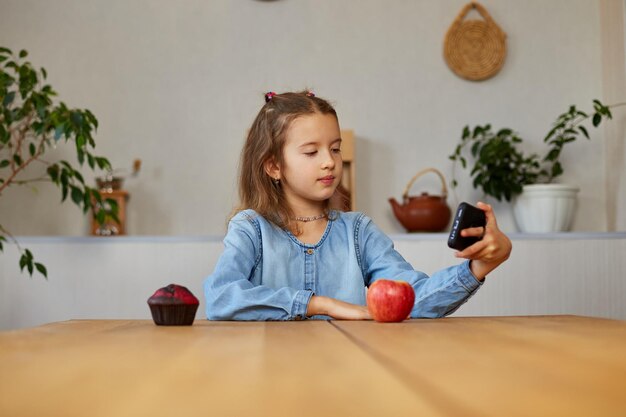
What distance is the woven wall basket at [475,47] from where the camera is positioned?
13.0ft

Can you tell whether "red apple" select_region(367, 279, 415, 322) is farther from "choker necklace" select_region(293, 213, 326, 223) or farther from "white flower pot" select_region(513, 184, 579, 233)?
"white flower pot" select_region(513, 184, 579, 233)

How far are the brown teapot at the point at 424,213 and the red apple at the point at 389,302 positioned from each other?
249 centimetres

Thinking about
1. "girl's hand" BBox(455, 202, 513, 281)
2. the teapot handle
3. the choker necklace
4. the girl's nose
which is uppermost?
the teapot handle

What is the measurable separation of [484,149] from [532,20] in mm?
843

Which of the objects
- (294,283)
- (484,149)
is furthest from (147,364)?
(484,149)

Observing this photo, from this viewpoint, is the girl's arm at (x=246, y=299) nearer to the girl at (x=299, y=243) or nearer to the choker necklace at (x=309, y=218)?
the girl at (x=299, y=243)

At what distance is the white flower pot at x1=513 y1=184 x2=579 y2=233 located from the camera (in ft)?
11.8

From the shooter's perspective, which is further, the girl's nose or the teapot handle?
the teapot handle

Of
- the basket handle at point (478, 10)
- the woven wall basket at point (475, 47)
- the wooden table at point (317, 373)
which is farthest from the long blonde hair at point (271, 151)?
the basket handle at point (478, 10)

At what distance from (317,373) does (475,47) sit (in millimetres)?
3663

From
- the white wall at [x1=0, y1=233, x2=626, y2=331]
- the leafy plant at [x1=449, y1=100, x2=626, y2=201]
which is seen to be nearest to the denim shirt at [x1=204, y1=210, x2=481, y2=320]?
the white wall at [x1=0, y1=233, x2=626, y2=331]

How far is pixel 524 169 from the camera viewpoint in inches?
147

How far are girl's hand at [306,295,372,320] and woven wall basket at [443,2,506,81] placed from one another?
2.84 metres

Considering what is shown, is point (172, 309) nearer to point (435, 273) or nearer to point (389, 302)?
point (389, 302)
